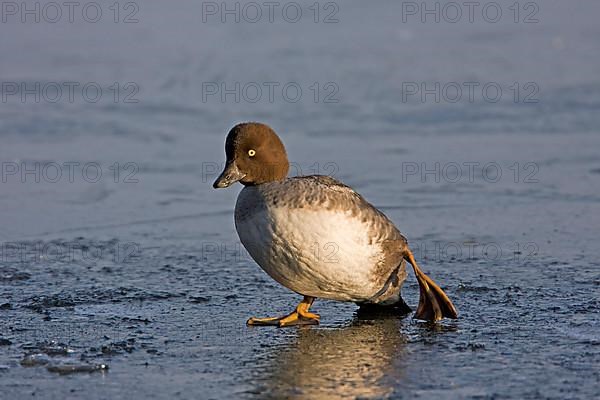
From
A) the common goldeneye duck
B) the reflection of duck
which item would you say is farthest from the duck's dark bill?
the reflection of duck

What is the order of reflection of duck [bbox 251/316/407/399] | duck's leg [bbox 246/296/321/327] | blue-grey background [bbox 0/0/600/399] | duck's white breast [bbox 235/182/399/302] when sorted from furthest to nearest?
duck's leg [bbox 246/296/321/327] < duck's white breast [bbox 235/182/399/302] < blue-grey background [bbox 0/0/600/399] < reflection of duck [bbox 251/316/407/399]

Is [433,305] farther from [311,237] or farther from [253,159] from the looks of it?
[253,159]

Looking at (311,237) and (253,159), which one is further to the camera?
(253,159)

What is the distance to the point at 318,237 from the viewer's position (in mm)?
4906

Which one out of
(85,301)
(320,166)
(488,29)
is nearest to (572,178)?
(320,166)

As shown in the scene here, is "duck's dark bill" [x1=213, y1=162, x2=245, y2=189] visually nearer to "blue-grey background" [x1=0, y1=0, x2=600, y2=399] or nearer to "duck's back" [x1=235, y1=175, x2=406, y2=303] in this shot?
"duck's back" [x1=235, y1=175, x2=406, y2=303]

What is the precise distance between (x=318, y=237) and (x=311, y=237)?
0.11 ft

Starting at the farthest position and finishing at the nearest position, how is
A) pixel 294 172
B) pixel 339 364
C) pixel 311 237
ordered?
pixel 294 172 < pixel 311 237 < pixel 339 364

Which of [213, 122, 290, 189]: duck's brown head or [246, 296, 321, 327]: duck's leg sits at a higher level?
[213, 122, 290, 189]: duck's brown head

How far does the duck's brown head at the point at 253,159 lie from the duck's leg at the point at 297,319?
647 mm

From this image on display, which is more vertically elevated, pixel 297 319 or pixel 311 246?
pixel 311 246

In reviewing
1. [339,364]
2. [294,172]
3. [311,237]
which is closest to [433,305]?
[311,237]

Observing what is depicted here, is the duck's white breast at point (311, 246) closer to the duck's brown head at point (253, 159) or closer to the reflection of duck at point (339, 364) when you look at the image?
the duck's brown head at point (253, 159)

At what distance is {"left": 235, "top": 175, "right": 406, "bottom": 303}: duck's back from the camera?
4.92 metres
